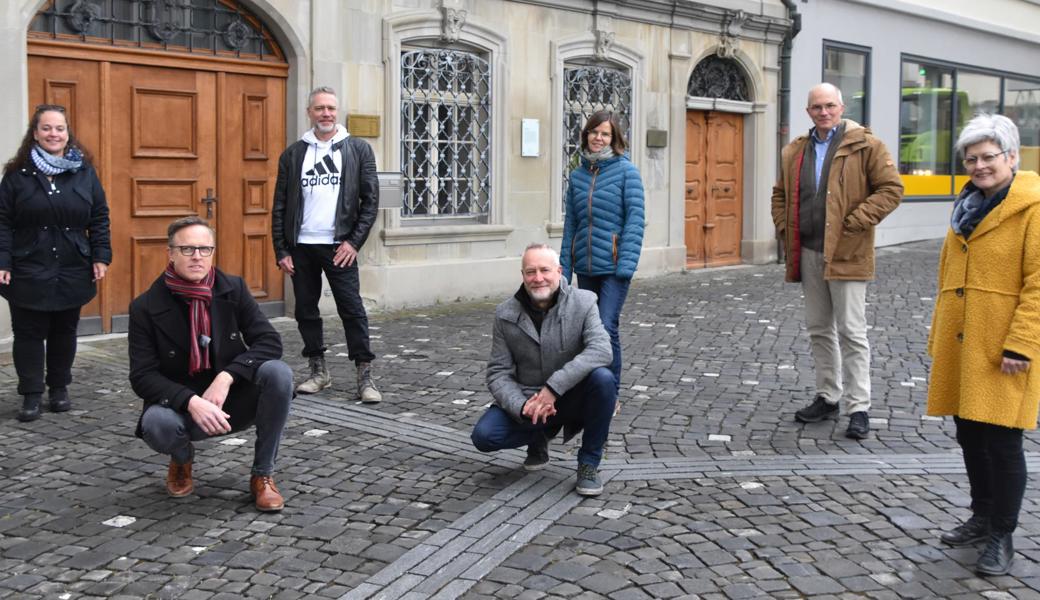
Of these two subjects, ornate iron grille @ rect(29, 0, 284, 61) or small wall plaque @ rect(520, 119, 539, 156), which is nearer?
ornate iron grille @ rect(29, 0, 284, 61)

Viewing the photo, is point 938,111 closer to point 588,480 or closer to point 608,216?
point 608,216

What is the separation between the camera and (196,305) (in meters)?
5.43

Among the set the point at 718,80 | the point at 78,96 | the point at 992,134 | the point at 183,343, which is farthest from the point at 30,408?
the point at 718,80

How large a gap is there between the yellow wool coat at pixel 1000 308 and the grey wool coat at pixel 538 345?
1604mm

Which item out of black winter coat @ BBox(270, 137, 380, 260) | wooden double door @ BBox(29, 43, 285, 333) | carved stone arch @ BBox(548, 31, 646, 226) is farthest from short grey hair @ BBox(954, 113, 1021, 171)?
carved stone arch @ BBox(548, 31, 646, 226)

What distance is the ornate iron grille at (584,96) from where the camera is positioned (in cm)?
1490

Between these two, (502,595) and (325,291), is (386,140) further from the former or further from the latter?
(502,595)

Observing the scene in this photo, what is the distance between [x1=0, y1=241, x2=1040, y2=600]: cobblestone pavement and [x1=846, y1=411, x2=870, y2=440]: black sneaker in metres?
0.07

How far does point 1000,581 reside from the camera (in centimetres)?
462

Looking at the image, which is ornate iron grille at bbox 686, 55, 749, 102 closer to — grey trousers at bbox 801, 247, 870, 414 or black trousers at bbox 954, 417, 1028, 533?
grey trousers at bbox 801, 247, 870, 414

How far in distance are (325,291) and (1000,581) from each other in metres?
8.36

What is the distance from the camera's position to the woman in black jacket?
721cm

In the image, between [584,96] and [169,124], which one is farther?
[584,96]

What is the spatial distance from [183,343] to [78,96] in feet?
17.8
